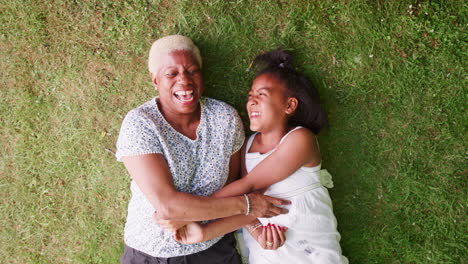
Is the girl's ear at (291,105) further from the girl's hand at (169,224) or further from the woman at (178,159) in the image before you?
the girl's hand at (169,224)

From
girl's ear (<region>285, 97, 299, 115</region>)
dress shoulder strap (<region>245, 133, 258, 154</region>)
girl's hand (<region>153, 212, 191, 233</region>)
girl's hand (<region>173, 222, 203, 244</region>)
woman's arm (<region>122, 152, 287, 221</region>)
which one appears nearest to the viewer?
woman's arm (<region>122, 152, 287, 221</region>)

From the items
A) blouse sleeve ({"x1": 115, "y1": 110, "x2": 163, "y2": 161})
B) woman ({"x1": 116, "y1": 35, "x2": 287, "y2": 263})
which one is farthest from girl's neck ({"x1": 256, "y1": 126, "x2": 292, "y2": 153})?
blouse sleeve ({"x1": 115, "y1": 110, "x2": 163, "y2": 161})

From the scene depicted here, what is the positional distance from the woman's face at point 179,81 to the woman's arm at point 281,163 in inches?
33.6

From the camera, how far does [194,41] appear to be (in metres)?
3.73

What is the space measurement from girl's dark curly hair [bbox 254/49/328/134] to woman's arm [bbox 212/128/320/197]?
32 centimetres

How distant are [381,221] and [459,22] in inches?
92.8

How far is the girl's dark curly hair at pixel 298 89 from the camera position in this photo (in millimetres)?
3395

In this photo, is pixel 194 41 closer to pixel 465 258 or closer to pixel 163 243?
pixel 163 243

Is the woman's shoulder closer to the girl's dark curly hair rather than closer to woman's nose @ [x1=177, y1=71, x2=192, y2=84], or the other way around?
woman's nose @ [x1=177, y1=71, x2=192, y2=84]

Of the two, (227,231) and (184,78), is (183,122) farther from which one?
(227,231)

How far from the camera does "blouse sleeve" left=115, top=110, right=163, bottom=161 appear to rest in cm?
287

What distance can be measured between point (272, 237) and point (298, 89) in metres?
1.50

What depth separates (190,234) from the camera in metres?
3.14

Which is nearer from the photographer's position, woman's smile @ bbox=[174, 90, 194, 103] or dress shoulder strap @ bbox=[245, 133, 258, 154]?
woman's smile @ bbox=[174, 90, 194, 103]
